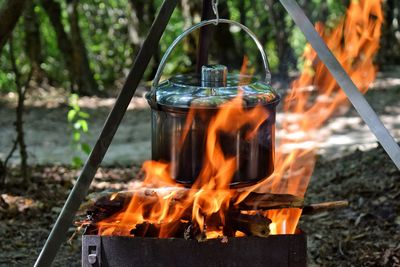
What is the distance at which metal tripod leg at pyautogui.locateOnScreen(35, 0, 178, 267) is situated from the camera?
9.87 ft

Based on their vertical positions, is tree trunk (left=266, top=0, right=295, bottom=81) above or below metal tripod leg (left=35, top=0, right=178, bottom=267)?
below

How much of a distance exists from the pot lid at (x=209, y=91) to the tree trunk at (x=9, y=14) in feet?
5.55

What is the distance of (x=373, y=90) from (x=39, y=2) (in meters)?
5.54

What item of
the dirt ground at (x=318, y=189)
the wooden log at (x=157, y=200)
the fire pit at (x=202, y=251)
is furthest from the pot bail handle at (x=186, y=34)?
the dirt ground at (x=318, y=189)

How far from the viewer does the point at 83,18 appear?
14648 millimetres

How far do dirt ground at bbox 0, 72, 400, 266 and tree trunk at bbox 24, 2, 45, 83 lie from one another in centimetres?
118

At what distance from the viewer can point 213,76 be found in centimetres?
292

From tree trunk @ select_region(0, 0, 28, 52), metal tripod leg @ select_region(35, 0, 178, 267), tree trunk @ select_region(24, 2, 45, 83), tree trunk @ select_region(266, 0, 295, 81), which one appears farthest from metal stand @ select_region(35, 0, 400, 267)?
tree trunk @ select_region(266, 0, 295, 81)

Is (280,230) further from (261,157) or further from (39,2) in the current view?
(39,2)

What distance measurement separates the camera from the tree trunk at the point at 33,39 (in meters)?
8.54

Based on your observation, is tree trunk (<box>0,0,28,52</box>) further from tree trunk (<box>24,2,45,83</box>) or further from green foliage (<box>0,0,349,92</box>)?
green foliage (<box>0,0,349,92</box>)

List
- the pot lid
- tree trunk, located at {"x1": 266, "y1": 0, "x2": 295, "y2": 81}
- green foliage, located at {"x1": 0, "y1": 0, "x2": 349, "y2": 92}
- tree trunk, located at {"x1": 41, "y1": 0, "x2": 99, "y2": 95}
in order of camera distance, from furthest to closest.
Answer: green foliage, located at {"x1": 0, "y1": 0, "x2": 349, "y2": 92} < tree trunk, located at {"x1": 41, "y1": 0, "x2": 99, "y2": 95} < tree trunk, located at {"x1": 266, "y1": 0, "x2": 295, "y2": 81} < the pot lid

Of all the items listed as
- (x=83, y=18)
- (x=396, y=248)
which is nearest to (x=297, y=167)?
(x=396, y=248)

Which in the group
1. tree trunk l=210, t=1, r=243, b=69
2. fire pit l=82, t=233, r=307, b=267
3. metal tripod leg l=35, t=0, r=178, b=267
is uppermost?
metal tripod leg l=35, t=0, r=178, b=267
